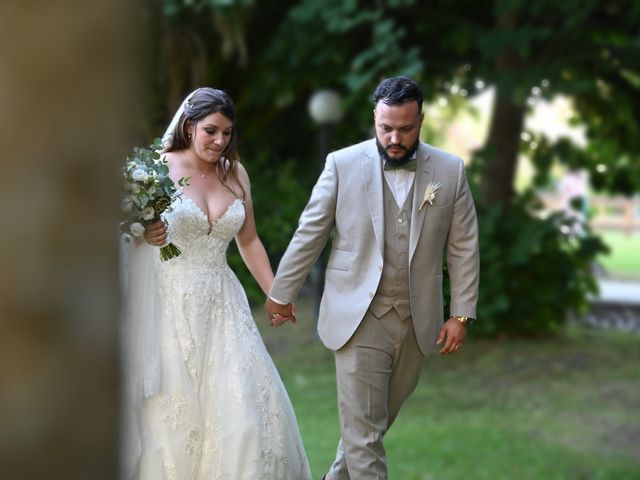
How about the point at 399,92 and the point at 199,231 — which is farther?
the point at 199,231

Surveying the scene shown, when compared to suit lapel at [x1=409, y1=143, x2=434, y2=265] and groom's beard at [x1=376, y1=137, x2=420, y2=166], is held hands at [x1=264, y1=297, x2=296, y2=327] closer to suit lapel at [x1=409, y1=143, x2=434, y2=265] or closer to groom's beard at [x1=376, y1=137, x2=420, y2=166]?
suit lapel at [x1=409, y1=143, x2=434, y2=265]

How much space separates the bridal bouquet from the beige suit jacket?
2.17 feet

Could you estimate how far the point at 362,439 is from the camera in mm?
5605

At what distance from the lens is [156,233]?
219 inches

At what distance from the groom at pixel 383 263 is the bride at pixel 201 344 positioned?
0.40 m

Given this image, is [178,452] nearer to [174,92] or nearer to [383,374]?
[383,374]

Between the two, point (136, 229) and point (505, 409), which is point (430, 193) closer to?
point (136, 229)

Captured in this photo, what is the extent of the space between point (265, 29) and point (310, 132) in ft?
12.9

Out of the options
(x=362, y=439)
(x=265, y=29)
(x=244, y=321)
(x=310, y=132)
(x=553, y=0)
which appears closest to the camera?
(x=362, y=439)

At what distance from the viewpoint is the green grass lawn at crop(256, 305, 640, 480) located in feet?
33.0

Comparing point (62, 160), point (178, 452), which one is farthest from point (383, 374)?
point (62, 160)

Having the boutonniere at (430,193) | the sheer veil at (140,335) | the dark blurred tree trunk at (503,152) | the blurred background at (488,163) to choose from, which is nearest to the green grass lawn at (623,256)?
the blurred background at (488,163)

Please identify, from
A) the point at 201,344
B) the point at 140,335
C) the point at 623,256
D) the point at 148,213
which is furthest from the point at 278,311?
the point at 623,256

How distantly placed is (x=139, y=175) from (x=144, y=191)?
8cm
